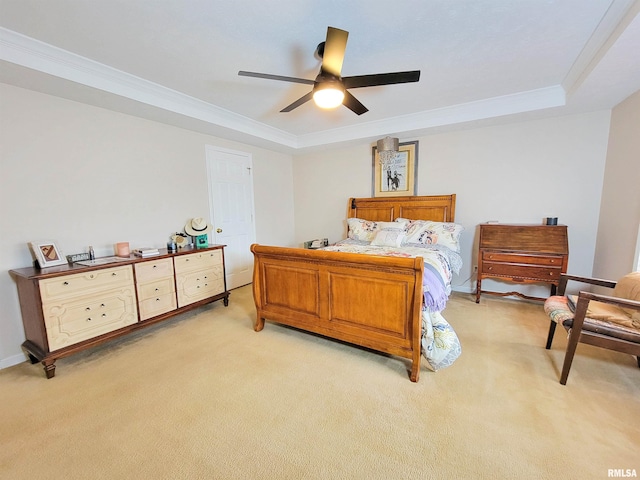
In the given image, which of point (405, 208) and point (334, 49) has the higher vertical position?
point (334, 49)

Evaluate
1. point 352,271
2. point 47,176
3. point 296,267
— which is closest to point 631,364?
point 352,271

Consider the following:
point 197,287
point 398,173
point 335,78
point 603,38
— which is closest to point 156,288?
point 197,287

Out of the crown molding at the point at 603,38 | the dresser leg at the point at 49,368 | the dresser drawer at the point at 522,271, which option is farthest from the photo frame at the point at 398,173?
the dresser leg at the point at 49,368

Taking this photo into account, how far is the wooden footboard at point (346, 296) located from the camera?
6.49ft

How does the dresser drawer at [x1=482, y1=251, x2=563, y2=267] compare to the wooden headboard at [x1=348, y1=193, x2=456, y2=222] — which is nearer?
the dresser drawer at [x1=482, y1=251, x2=563, y2=267]

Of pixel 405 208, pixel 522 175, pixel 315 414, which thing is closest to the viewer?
pixel 315 414

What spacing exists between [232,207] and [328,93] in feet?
8.91

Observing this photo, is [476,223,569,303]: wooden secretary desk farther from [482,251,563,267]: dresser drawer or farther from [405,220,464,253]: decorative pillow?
[405,220,464,253]: decorative pillow

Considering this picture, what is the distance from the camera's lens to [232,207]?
4207 mm

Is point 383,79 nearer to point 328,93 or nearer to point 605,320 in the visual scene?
point 328,93

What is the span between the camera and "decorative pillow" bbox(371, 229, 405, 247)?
3.46 metres

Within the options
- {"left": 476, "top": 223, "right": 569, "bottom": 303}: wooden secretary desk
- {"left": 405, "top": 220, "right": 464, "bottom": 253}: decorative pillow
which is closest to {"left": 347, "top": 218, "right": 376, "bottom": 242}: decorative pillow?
{"left": 405, "top": 220, "right": 464, "bottom": 253}: decorative pillow

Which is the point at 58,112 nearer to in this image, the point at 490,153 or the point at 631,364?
the point at 490,153

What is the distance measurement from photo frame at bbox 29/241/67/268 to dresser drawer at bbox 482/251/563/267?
14.7 feet
